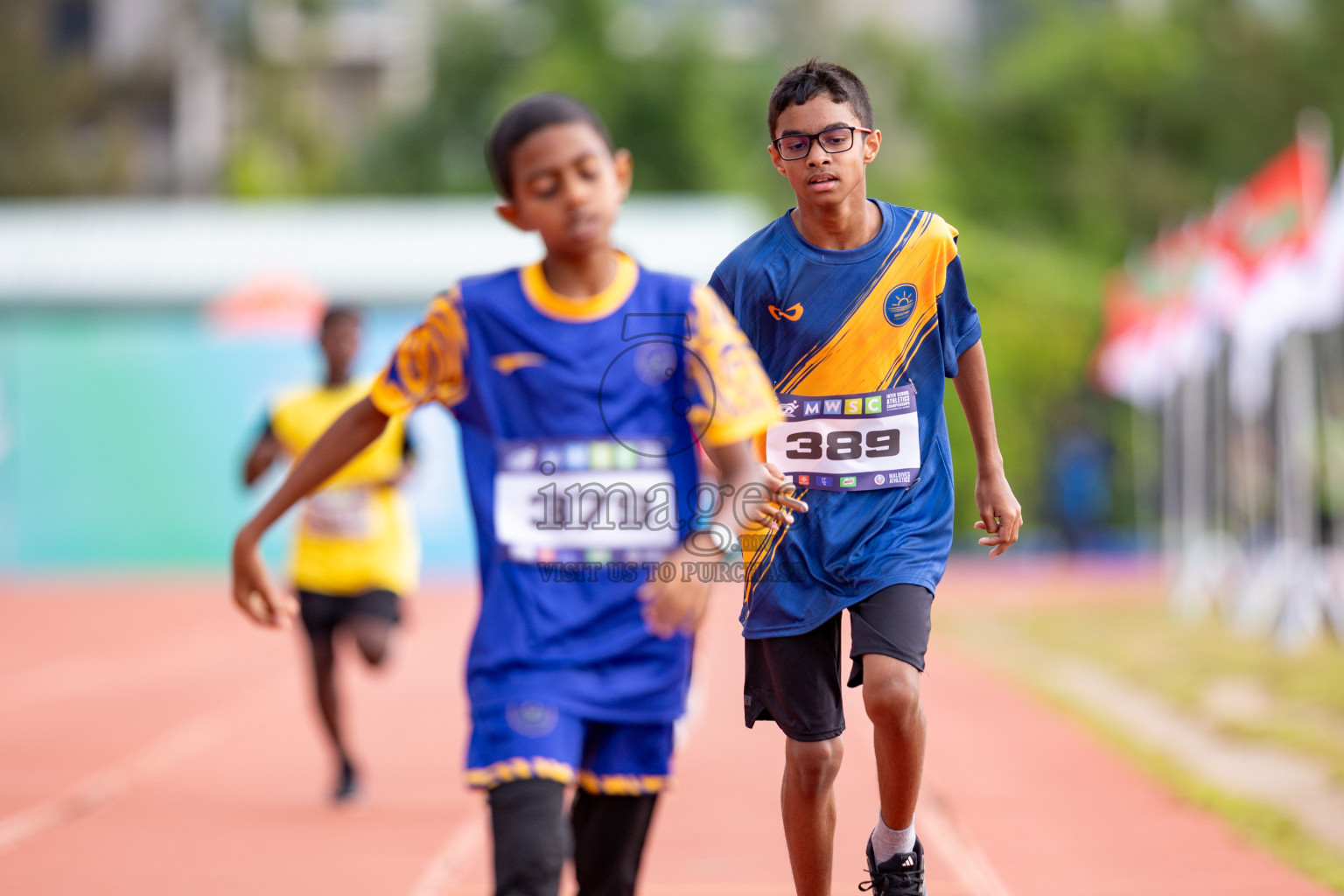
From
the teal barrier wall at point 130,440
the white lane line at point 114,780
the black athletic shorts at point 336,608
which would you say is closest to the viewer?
the white lane line at point 114,780

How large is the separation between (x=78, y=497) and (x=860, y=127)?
77.6 feet

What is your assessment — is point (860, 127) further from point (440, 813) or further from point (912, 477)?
point (440, 813)

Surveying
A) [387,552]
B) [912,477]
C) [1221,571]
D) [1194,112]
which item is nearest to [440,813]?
[387,552]

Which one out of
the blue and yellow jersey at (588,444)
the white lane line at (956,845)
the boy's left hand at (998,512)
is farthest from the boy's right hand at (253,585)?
the white lane line at (956,845)

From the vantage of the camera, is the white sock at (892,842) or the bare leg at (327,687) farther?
the bare leg at (327,687)

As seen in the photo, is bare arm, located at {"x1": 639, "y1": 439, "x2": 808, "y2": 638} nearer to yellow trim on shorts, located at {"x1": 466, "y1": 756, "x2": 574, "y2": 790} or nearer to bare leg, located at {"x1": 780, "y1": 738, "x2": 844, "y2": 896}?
yellow trim on shorts, located at {"x1": 466, "y1": 756, "x2": 574, "y2": 790}

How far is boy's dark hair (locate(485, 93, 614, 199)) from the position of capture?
3.64 m

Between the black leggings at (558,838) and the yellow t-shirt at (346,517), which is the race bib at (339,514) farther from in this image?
the black leggings at (558,838)

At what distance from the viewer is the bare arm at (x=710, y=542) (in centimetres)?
347

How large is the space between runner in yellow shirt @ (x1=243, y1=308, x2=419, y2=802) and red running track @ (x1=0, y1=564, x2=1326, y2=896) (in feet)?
2.30

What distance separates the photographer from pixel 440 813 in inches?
304

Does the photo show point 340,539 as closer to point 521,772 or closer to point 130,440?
point 521,772

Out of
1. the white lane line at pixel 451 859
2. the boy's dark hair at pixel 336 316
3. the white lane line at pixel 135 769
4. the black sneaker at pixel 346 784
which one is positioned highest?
the boy's dark hair at pixel 336 316

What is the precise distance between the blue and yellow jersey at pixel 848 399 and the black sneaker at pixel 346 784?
414 cm
